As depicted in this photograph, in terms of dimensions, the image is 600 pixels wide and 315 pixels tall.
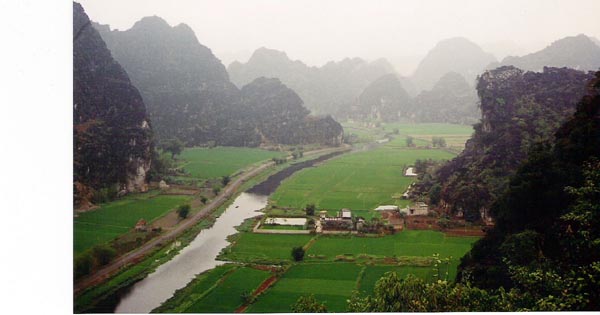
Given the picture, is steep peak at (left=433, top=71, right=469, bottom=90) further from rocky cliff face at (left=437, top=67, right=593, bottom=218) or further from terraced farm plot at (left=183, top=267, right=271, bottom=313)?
terraced farm plot at (left=183, top=267, right=271, bottom=313)

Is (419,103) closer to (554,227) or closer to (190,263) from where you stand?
(554,227)

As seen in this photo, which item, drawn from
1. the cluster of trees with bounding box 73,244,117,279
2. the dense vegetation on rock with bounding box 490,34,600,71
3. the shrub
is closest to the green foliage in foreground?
the shrub

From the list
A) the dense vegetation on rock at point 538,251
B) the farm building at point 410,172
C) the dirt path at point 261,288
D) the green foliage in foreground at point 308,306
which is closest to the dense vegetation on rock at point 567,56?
the dense vegetation on rock at point 538,251

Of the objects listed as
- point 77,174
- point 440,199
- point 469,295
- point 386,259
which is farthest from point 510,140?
point 77,174

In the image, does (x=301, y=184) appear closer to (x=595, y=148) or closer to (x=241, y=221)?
(x=241, y=221)

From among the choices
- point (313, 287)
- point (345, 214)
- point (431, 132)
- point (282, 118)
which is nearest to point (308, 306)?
point (313, 287)
